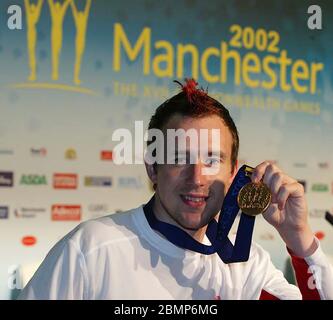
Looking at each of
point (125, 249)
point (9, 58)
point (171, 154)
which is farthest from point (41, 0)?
point (125, 249)

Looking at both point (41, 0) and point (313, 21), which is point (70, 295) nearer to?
point (41, 0)

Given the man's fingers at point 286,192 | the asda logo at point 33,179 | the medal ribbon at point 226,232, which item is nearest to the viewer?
the man's fingers at point 286,192

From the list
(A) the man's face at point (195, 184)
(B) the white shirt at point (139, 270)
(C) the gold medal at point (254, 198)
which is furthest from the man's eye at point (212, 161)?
(B) the white shirt at point (139, 270)

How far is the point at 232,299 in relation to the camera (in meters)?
1.48

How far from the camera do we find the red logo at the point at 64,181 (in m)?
2.23

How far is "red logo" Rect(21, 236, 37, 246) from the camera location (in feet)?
7.11

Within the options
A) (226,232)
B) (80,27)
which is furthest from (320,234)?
(80,27)

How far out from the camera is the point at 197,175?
148 cm

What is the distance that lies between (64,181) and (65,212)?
0.14 meters

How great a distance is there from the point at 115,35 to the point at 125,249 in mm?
1143

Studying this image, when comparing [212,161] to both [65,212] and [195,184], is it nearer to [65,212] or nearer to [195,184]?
[195,184]

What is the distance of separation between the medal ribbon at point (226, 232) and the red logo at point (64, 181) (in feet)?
2.79

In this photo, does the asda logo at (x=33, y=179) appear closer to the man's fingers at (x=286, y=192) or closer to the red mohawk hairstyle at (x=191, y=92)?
the red mohawk hairstyle at (x=191, y=92)

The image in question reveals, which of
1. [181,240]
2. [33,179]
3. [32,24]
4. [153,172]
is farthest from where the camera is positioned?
[33,179]
